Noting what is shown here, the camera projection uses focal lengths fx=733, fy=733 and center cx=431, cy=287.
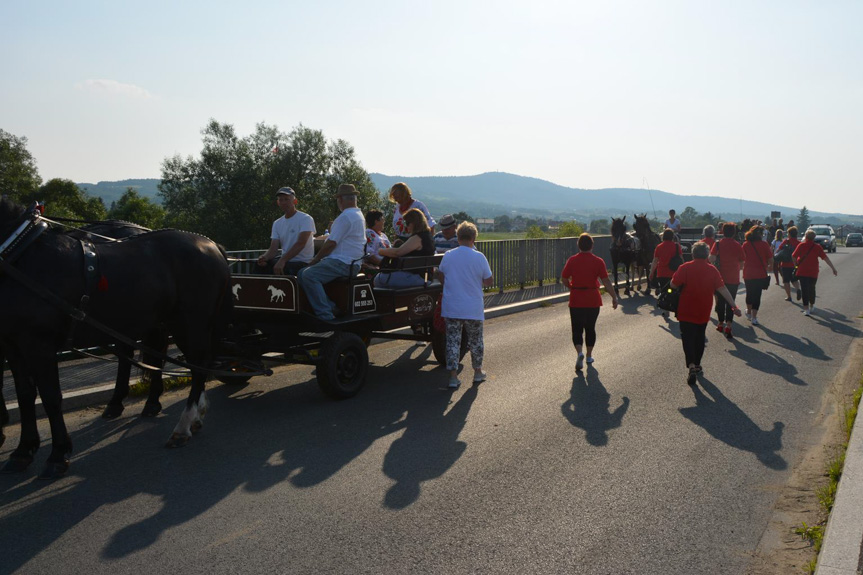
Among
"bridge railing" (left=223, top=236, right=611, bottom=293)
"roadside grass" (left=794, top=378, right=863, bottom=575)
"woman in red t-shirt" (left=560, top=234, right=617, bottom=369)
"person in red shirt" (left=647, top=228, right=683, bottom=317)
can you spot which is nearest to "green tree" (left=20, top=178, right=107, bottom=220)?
"bridge railing" (left=223, top=236, right=611, bottom=293)

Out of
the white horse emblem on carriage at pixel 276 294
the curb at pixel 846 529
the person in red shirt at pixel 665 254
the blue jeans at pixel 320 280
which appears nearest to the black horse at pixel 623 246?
the person in red shirt at pixel 665 254

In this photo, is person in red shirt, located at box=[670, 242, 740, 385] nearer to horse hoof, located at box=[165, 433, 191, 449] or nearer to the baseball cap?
the baseball cap

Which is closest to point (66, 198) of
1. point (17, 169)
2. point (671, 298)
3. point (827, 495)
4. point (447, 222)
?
point (17, 169)

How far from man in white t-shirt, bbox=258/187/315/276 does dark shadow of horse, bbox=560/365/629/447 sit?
11.0ft

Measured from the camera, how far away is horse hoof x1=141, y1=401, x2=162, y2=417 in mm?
7316

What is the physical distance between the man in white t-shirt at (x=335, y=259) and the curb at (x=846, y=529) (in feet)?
16.1

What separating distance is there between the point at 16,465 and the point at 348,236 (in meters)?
3.81

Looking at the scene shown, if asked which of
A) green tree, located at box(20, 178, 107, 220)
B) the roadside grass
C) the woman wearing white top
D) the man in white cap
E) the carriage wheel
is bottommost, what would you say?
the roadside grass

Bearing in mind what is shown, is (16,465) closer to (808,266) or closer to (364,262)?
(364,262)

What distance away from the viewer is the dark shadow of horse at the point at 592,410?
6.78m

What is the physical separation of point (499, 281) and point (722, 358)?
9231 mm

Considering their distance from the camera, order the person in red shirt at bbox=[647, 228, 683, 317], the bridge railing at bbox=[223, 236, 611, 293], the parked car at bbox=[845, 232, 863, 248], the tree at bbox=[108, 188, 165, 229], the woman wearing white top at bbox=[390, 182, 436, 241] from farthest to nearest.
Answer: the tree at bbox=[108, 188, 165, 229]
the parked car at bbox=[845, 232, 863, 248]
the bridge railing at bbox=[223, 236, 611, 293]
the person in red shirt at bbox=[647, 228, 683, 317]
the woman wearing white top at bbox=[390, 182, 436, 241]

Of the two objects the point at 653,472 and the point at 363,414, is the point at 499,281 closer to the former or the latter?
the point at 363,414

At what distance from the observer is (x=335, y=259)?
25.9ft
